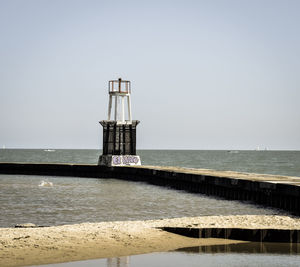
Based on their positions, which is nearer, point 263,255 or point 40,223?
point 263,255

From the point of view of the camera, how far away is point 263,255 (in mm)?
15172

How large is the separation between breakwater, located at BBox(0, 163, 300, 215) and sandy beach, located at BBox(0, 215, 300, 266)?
383 inches

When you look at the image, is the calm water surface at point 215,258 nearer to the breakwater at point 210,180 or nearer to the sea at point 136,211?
the sea at point 136,211

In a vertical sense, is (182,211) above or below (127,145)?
below

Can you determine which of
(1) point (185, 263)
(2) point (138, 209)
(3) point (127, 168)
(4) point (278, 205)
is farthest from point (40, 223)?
(3) point (127, 168)

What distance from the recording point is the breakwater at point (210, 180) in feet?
96.3

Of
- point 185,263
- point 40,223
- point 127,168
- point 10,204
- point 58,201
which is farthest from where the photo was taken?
point 127,168

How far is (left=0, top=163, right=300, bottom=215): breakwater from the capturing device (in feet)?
96.3

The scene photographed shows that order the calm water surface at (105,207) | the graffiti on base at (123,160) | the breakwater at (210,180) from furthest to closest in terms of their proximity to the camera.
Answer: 1. the graffiti on base at (123,160)
2. the breakwater at (210,180)
3. the calm water surface at (105,207)

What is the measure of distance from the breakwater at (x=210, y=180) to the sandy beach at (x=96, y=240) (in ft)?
32.0

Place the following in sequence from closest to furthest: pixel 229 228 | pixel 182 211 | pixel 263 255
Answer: pixel 263 255 < pixel 229 228 < pixel 182 211

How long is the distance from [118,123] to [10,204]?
91.0 ft

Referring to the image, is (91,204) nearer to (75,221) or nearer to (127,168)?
(75,221)

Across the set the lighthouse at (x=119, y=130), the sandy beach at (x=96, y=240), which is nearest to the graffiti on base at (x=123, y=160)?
the lighthouse at (x=119, y=130)
